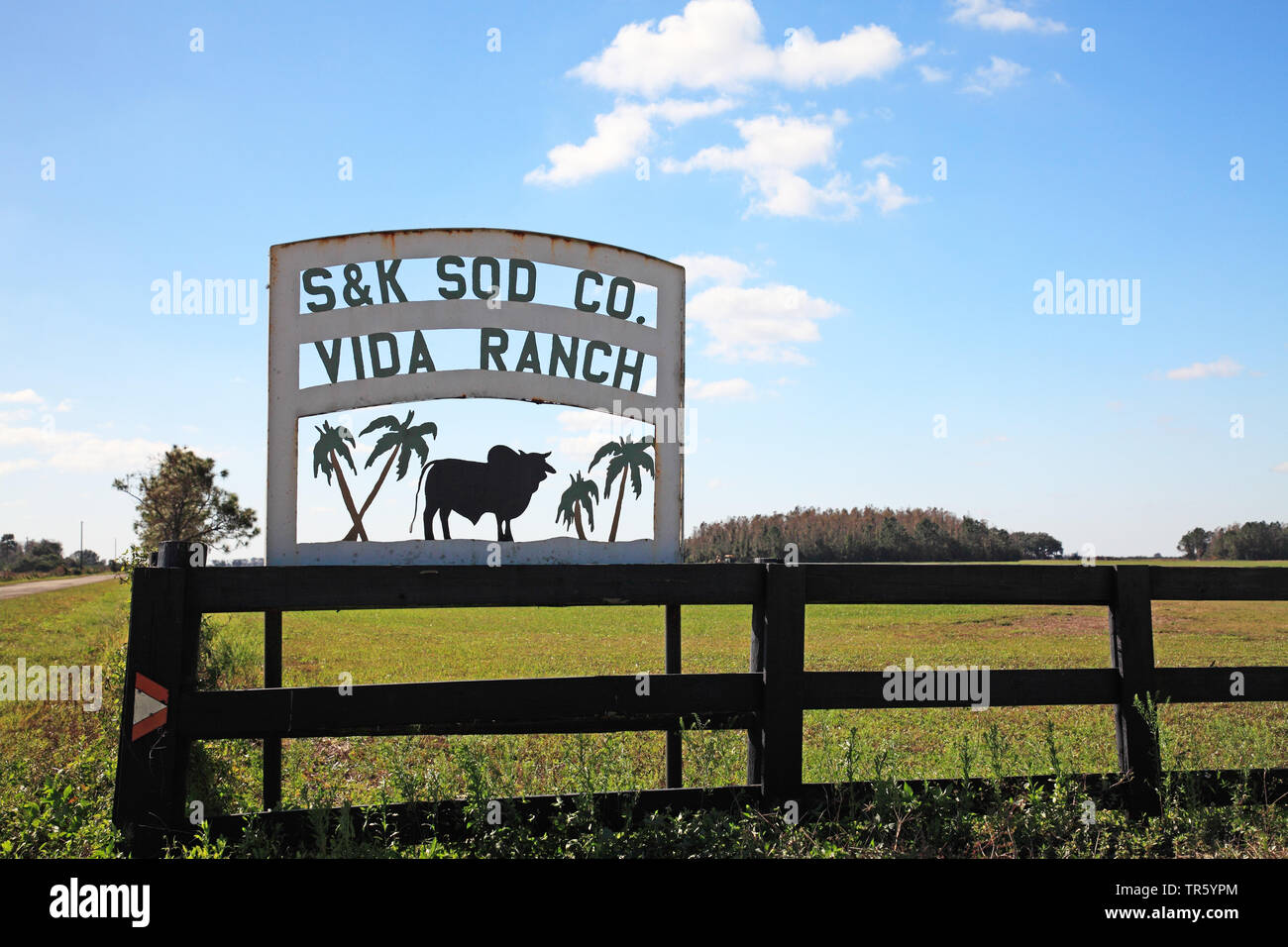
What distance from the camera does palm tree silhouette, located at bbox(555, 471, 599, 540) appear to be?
5.92 meters

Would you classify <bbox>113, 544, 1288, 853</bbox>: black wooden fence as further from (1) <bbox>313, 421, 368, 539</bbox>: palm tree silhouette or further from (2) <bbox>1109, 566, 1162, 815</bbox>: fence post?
(1) <bbox>313, 421, 368, 539</bbox>: palm tree silhouette

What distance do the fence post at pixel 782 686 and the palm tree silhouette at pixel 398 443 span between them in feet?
8.11

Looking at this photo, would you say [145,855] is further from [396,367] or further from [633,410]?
[633,410]

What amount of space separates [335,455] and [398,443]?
1.31 feet

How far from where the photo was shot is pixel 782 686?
182 inches

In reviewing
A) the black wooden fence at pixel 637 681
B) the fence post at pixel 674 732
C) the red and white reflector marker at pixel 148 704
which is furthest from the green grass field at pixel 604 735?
the red and white reflector marker at pixel 148 704

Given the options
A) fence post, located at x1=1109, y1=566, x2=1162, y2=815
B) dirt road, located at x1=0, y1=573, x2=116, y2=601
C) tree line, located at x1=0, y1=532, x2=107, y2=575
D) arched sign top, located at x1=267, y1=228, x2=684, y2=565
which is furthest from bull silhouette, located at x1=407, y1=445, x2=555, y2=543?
tree line, located at x1=0, y1=532, x2=107, y2=575

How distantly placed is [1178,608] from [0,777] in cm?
2903

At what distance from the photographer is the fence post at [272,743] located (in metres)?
4.76

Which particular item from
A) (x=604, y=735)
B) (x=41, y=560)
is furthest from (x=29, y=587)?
(x=41, y=560)

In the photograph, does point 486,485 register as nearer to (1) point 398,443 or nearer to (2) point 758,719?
(1) point 398,443
